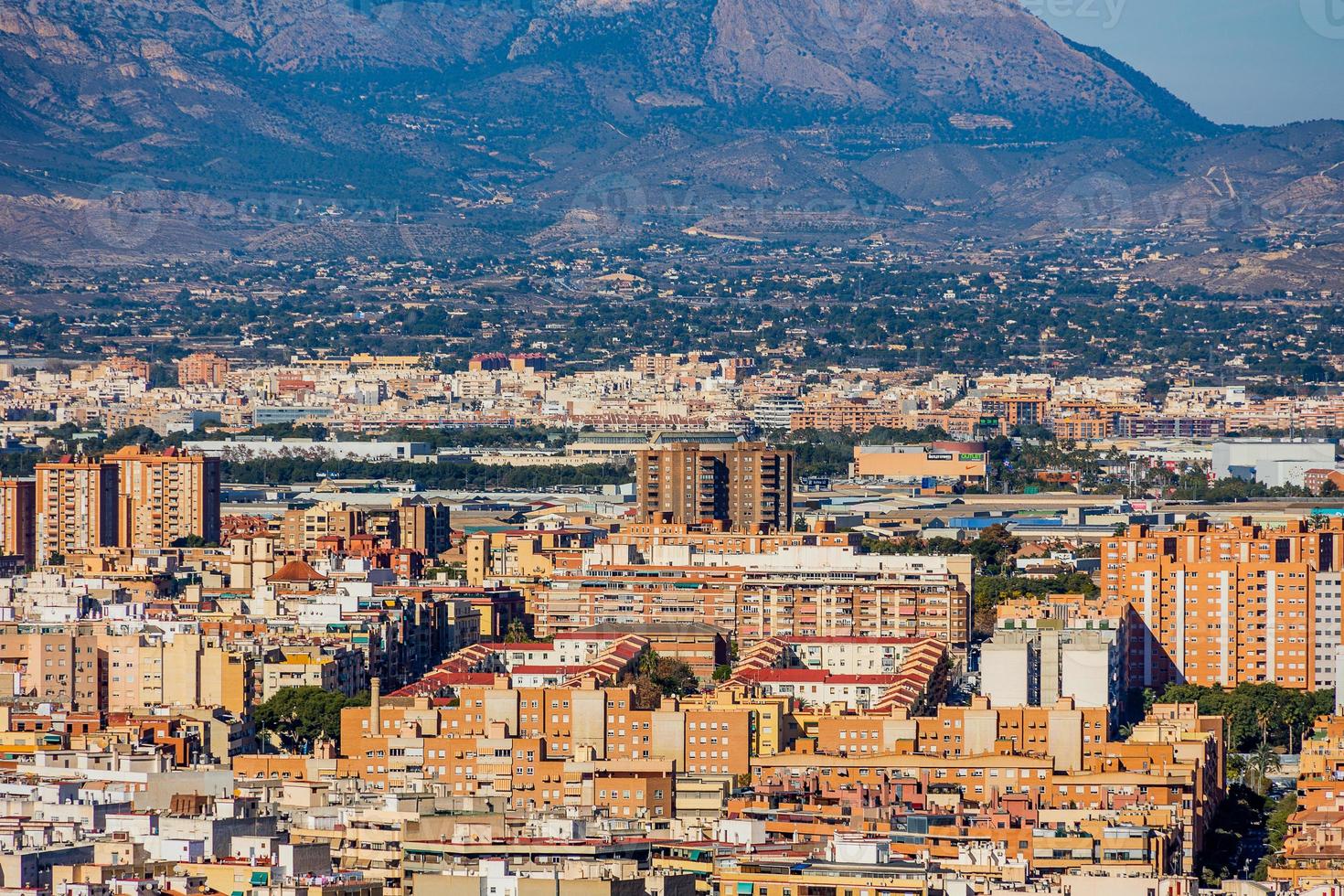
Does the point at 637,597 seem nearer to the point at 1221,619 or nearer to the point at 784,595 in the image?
the point at 784,595

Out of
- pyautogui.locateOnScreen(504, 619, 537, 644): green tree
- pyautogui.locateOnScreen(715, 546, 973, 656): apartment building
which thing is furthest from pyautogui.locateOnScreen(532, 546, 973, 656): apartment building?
pyautogui.locateOnScreen(504, 619, 537, 644): green tree

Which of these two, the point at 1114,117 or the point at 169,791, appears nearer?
the point at 169,791

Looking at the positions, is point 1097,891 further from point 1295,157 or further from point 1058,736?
point 1295,157

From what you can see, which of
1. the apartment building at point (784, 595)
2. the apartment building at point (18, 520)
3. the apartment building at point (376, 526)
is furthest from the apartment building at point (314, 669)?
the apartment building at point (18, 520)

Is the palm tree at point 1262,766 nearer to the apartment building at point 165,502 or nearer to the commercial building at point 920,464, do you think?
the apartment building at point 165,502

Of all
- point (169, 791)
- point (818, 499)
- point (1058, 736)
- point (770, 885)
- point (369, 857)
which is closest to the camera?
point (770, 885)

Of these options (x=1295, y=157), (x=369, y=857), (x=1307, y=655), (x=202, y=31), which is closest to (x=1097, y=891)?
(x=369, y=857)
